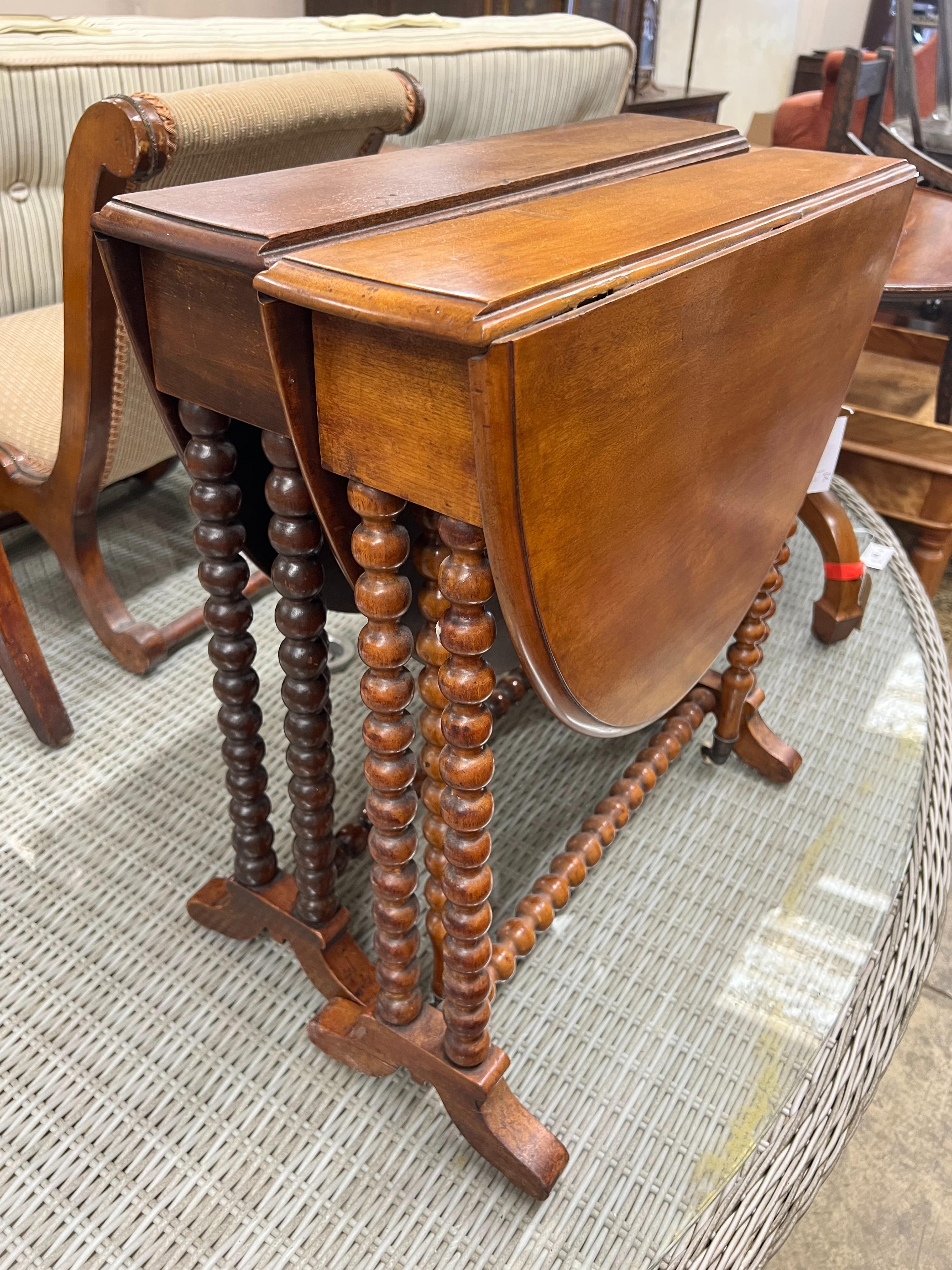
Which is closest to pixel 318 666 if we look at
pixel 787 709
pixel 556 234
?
pixel 556 234

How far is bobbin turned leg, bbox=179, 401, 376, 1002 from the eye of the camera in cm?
76

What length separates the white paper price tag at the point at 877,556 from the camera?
5.55ft

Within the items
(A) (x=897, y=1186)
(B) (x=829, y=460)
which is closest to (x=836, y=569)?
(B) (x=829, y=460)

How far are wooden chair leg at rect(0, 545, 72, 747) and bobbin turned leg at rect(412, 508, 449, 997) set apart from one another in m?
0.66

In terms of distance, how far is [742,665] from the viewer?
4.02ft

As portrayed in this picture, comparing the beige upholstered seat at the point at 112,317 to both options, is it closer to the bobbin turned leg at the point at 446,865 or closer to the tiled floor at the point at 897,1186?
the bobbin turned leg at the point at 446,865

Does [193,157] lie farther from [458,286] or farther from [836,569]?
[836,569]

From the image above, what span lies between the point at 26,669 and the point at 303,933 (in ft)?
1.93

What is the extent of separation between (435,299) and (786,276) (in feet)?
1.37

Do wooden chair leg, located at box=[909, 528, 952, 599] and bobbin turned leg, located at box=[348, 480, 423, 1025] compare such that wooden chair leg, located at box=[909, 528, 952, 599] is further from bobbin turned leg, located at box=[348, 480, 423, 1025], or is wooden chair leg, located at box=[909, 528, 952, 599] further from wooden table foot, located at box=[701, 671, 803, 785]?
bobbin turned leg, located at box=[348, 480, 423, 1025]

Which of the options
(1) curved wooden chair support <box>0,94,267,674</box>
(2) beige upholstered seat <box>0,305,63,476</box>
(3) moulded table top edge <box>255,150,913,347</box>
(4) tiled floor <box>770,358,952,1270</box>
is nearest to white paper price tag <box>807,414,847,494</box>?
(3) moulded table top edge <box>255,150,913,347</box>

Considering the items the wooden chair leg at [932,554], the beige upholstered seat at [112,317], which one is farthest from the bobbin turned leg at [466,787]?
the wooden chair leg at [932,554]

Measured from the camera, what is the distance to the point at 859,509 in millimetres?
1807

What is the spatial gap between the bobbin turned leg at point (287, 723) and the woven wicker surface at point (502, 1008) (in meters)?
0.07
